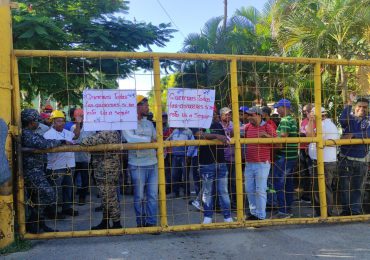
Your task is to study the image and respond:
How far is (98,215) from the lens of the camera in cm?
667

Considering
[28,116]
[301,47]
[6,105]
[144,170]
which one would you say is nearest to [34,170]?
[28,116]

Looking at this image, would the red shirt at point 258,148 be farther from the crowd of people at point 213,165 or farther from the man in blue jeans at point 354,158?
the man in blue jeans at point 354,158

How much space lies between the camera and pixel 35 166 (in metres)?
5.10

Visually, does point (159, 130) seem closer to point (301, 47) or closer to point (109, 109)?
point (109, 109)

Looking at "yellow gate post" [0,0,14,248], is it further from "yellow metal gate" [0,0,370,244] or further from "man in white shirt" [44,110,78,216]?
"man in white shirt" [44,110,78,216]

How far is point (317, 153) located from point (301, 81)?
6974 mm

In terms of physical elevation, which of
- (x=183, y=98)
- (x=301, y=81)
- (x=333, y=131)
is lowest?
(x=333, y=131)

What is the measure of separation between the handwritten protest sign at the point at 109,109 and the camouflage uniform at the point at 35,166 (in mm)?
542

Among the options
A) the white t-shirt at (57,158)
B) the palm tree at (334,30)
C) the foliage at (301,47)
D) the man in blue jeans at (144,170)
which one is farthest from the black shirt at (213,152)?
the palm tree at (334,30)

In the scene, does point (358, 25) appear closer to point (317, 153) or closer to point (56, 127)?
point (317, 153)

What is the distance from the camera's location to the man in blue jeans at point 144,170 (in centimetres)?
536

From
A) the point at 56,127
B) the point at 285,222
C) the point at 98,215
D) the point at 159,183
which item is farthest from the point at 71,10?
the point at 285,222

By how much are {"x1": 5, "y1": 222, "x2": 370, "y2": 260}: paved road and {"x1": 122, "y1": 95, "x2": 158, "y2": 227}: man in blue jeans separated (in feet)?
1.03

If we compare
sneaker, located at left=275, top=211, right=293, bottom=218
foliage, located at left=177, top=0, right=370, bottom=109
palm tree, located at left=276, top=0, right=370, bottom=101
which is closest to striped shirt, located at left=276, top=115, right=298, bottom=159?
sneaker, located at left=275, top=211, right=293, bottom=218
